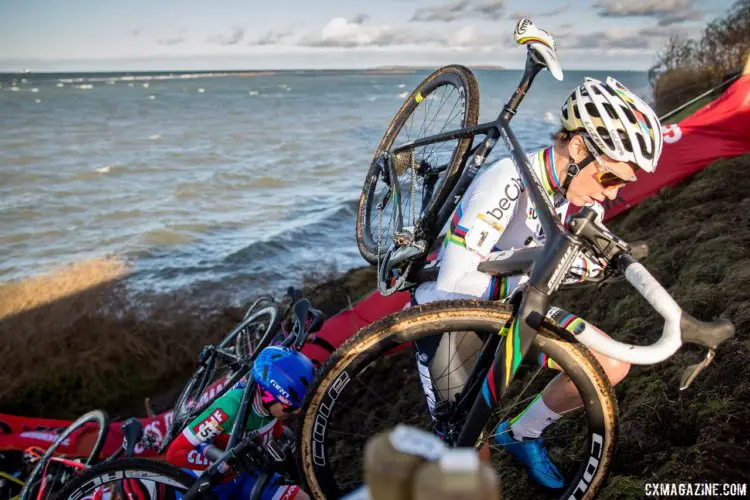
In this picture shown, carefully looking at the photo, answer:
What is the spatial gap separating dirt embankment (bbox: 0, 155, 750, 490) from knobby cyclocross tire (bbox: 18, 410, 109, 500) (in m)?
1.91

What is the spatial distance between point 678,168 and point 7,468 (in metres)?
8.43

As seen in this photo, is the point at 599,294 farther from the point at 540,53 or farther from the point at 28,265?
the point at 28,265

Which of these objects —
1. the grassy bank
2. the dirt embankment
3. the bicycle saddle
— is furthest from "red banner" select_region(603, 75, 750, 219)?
the bicycle saddle

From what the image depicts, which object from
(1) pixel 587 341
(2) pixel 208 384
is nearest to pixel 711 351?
(1) pixel 587 341

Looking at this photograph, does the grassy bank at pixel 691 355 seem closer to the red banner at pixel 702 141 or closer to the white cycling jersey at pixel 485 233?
the red banner at pixel 702 141

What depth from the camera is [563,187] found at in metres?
2.56

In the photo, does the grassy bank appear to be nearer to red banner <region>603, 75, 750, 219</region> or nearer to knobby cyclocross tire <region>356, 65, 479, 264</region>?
red banner <region>603, 75, 750, 219</region>

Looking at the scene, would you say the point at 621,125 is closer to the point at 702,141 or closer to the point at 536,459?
the point at 536,459

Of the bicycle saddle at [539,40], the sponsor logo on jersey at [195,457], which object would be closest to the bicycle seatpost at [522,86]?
the bicycle saddle at [539,40]

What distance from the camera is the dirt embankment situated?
8.96ft

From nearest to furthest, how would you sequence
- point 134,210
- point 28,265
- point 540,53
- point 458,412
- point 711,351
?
point 711,351 < point 458,412 < point 540,53 < point 28,265 < point 134,210

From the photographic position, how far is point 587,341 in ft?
6.77

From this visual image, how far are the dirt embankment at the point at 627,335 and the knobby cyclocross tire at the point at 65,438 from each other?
→ 1.91 metres

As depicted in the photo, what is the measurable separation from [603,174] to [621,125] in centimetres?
23
